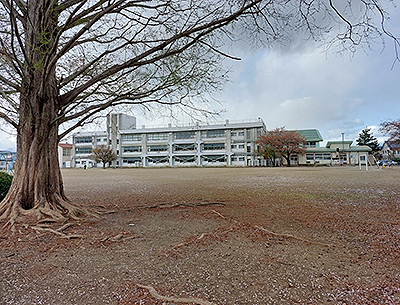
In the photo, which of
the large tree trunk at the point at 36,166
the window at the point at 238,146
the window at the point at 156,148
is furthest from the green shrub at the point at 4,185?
the window at the point at 156,148

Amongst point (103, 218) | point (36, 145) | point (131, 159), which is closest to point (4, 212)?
point (36, 145)

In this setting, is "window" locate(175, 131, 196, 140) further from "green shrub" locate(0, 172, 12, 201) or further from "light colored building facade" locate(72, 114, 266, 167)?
"green shrub" locate(0, 172, 12, 201)

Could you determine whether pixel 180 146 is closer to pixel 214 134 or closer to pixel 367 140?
pixel 214 134

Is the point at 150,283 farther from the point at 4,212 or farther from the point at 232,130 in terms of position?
the point at 232,130

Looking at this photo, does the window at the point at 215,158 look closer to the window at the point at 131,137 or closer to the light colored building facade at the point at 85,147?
the window at the point at 131,137

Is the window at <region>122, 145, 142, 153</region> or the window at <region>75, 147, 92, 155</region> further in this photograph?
the window at <region>75, 147, 92, 155</region>

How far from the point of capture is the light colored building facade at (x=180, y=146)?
57062 millimetres

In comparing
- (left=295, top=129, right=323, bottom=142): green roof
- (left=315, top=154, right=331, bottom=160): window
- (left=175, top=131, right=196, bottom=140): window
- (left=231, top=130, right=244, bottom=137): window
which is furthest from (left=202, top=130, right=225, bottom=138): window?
(left=315, top=154, right=331, bottom=160): window

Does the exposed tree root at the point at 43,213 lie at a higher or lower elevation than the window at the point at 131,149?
lower

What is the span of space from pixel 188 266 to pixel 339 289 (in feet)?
5.27

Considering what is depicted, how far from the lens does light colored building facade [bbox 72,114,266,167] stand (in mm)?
57062

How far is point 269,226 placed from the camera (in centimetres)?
489

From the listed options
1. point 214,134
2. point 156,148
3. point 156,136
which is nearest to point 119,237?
point 214,134

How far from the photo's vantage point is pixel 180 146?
62.4 meters
